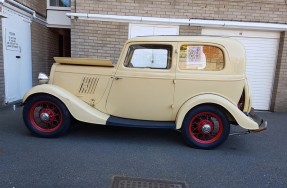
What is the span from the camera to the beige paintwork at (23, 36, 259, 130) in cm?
406

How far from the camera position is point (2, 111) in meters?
6.09

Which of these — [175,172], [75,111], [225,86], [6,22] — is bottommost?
[175,172]

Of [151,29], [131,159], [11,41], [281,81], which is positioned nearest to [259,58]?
[281,81]

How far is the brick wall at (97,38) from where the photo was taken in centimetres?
670

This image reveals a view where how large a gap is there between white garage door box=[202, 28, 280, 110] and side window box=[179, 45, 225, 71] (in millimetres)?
3044

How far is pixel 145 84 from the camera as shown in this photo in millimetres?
4152

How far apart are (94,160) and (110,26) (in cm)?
424

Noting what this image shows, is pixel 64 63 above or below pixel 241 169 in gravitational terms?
above

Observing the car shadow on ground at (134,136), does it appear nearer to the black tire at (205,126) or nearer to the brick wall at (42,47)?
the black tire at (205,126)

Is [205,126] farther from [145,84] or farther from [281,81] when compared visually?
[281,81]

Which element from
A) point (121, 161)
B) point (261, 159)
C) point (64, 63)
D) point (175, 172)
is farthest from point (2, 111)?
point (261, 159)

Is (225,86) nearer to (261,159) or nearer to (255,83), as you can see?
(261,159)

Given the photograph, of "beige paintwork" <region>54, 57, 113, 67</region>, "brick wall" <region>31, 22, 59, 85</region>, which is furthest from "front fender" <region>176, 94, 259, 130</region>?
"brick wall" <region>31, 22, 59, 85</region>

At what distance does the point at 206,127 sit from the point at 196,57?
1.17 meters
